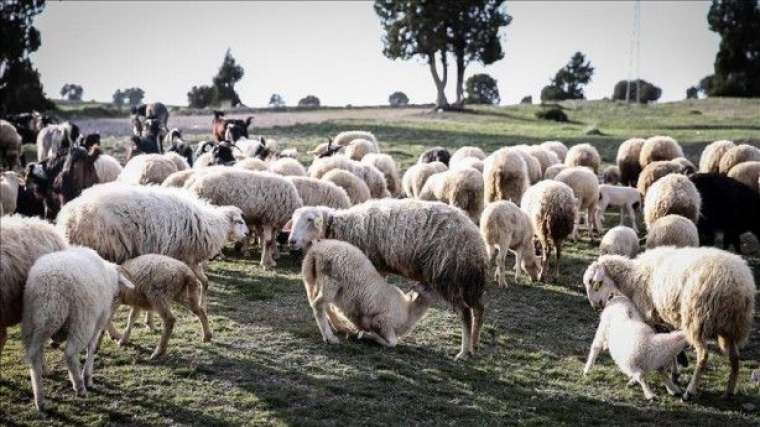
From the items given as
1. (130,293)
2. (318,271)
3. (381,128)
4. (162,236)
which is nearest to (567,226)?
(318,271)

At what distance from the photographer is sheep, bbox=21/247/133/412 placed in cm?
684

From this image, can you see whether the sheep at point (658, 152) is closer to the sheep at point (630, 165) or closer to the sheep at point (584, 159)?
the sheep at point (630, 165)

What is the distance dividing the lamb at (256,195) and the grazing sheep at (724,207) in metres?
7.02

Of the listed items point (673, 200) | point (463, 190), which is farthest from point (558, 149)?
point (673, 200)

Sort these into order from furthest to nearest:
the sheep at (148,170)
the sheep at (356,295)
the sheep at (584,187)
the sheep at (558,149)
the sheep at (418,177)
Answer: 1. the sheep at (558,149)
2. the sheep at (418,177)
3. the sheep at (584,187)
4. the sheep at (148,170)
5. the sheep at (356,295)

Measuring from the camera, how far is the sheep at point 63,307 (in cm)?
684

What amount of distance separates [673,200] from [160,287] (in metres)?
8.64

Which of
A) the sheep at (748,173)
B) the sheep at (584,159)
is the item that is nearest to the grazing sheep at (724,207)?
the sheep at (748,173)

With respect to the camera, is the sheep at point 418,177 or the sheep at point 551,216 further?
the sheep at point 418,177

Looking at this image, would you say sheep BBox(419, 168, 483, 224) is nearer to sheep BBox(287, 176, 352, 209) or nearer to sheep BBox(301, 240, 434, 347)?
sheep BBox(287, 176, 352, 209)

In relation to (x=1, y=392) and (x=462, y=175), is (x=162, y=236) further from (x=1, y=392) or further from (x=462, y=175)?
(x=462, y=175)

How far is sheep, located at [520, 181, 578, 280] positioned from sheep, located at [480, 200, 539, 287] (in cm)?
26

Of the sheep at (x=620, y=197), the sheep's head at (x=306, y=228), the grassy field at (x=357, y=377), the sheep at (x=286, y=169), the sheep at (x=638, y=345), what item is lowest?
the grassy field at (x=357, y=377)

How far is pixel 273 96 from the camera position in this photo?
96.9 metres
